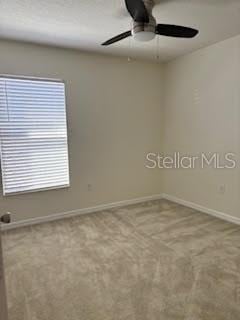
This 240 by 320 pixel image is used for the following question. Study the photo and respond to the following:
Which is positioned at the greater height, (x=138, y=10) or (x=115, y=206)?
(x=138, y=10)

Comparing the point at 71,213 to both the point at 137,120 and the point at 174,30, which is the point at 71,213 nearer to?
the point at 137,120

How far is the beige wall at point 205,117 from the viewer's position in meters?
3.34

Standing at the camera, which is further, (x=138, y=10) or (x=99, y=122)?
(x=99, y=122)

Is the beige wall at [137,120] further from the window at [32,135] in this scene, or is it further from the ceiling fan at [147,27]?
the ceiling fan at [147,27]

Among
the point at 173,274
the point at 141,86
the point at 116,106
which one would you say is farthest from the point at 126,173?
the point at 173,274

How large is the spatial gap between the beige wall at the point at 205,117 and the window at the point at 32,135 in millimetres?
2011

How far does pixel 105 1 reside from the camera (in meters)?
2.24

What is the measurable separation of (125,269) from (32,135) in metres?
2.25

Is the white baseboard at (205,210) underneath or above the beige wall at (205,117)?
underneath

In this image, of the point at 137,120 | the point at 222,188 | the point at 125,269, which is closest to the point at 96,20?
the point at 137,120

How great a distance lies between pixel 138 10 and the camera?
6.61 feet

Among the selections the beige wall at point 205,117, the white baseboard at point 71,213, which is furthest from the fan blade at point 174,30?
the white baseboard at point 71,213

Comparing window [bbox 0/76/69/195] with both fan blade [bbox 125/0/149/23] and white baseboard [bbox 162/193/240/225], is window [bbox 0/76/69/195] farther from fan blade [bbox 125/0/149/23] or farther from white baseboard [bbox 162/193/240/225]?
white baseboard [bbox 162/193/240/225]

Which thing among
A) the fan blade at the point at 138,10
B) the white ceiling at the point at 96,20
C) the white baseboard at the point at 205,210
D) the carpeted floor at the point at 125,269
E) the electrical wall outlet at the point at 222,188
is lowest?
the carpeted floor at the point at 125,269
